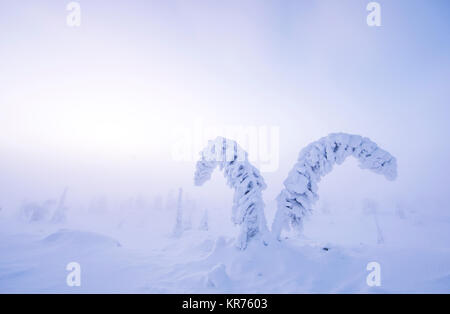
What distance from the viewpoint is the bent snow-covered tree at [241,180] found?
10.8m

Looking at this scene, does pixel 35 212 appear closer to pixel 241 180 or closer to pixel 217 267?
pixel 241 180

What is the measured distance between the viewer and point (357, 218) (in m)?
51.2

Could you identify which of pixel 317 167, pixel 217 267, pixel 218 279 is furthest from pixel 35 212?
pixel 317 167

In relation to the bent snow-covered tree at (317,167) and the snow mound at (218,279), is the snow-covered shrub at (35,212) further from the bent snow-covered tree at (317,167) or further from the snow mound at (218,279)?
the bent snow-covered tree at (317,167)

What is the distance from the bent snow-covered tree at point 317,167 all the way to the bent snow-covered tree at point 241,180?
57.6 inches

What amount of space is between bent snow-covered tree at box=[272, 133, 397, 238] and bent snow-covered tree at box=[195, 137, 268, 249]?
1.46 m

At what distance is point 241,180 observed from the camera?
37.2 feet

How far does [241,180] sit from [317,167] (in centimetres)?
462

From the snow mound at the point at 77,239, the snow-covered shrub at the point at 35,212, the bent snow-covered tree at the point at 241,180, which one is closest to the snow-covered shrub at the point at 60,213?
the snow-covered shrub at the point at 35,212

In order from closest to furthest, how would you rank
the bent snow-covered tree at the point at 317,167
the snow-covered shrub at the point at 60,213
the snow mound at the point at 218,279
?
the snow mound at the point at 218,279, the bent snow-covered tree at the point at 317,167, the snow-covered shrub at the point at 60,213

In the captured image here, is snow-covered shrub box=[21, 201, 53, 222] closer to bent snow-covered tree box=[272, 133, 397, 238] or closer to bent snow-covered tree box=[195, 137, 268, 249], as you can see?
bent snow-covered tree box=[195, 137, 268, 249]

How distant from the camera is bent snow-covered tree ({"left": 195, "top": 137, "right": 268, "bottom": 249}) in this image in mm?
10820
